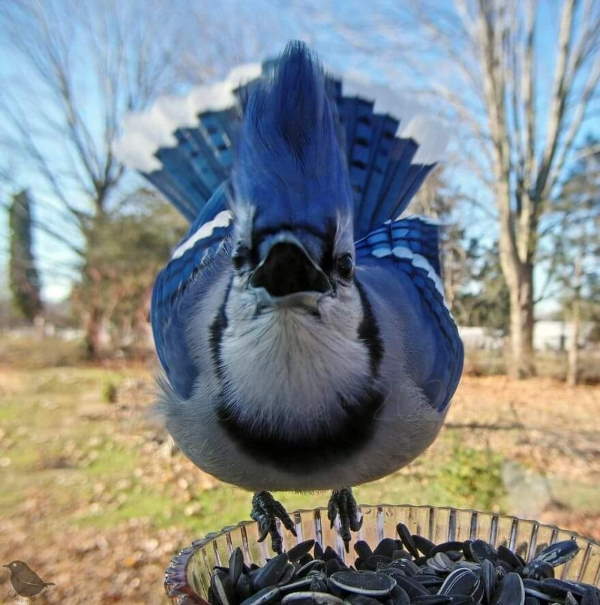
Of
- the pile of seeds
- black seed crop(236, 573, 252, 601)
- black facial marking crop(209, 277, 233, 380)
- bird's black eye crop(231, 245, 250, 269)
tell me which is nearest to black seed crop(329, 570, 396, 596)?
the pile of seeds

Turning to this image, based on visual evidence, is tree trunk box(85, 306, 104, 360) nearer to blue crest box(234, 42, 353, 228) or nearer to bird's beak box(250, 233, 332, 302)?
blue crest box(234, 42, 353, 228)

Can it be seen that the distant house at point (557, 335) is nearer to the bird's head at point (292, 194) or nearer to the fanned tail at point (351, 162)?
the fanned tail at point (351, 162)

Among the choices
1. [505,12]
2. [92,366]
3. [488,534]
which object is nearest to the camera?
[488,534]

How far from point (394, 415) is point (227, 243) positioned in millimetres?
366

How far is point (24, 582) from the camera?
2.72 feet

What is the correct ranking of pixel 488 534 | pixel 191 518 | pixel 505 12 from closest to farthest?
pixel 488 534 → pixel 191 518 → pixel 505 12

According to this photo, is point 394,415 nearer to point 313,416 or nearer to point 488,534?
point 313,416

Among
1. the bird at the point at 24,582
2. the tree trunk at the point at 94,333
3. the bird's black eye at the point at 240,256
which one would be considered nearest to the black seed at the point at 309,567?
the bird at the point at 24,582

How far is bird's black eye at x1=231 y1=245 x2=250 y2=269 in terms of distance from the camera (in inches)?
30.3

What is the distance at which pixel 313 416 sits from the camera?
86cm

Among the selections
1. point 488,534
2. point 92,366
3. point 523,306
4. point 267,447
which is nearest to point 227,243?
point 267,447

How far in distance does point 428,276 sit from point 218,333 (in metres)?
0.62

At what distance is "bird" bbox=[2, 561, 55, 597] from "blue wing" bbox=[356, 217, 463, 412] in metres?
0.65

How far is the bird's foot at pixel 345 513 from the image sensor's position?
106 cm
